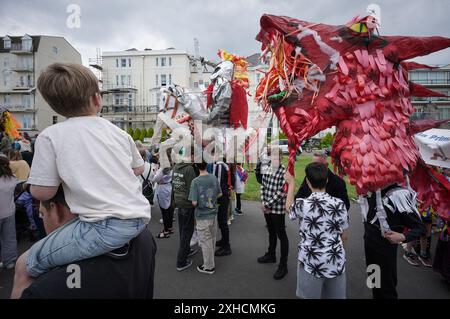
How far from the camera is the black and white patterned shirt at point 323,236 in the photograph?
1.97 m

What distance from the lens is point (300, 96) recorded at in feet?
6.21

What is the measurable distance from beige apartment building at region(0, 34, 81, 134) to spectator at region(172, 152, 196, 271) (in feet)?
98.3

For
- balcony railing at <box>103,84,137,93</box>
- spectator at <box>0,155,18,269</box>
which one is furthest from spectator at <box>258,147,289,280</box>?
balcony railing at <box>103,84,137,93</box>

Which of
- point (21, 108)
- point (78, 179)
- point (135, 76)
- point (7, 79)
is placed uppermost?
point (135, 76)

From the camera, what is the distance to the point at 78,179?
0.96 m

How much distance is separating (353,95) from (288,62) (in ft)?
1.68

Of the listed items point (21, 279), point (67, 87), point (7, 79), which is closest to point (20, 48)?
point (7, 79)

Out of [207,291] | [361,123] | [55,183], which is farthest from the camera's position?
[207,291]

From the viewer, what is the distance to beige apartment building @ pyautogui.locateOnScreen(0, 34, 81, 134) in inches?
1071

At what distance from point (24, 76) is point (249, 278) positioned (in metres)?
37.0

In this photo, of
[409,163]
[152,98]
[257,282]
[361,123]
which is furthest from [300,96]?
[152,98]

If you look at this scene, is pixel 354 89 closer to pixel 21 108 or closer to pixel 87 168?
pixel 87 168
